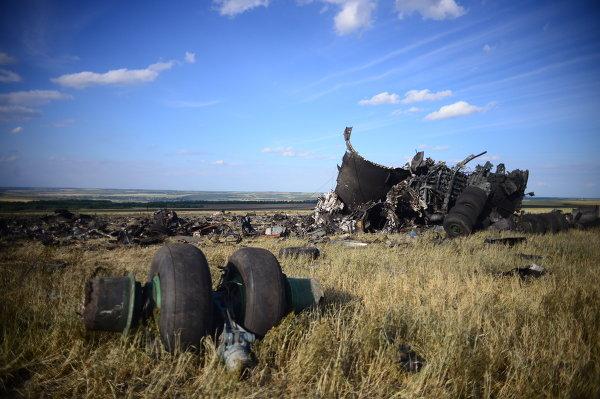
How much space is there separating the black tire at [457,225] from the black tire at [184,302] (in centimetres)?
1190

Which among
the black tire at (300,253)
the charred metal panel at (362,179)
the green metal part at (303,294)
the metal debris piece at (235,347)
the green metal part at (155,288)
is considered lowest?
the black tire at (300,253)

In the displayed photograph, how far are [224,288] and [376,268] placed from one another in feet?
13.7

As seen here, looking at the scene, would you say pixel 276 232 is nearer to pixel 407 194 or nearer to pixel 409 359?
pixel 407 194

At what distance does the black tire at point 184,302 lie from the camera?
290cm

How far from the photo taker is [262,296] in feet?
10.9

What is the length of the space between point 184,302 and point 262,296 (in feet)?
2.44

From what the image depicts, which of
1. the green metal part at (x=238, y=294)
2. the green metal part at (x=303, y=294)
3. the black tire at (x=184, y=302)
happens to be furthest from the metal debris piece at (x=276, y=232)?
the black tire at (x=184, y=302)

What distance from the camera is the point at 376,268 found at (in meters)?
7.29

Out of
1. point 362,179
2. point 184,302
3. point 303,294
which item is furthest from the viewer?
point 362,179

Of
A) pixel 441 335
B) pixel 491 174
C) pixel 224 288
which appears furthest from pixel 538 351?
pixel 491 174

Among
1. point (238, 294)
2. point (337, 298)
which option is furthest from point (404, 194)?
point (238, 294)

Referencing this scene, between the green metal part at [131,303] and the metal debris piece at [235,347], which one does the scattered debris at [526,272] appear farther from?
the green metal part at [131,303]

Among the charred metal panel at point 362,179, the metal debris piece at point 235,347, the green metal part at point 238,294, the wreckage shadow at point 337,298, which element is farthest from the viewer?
the charred metal panel at point 362,179

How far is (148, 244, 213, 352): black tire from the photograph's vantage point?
9.50 feet
